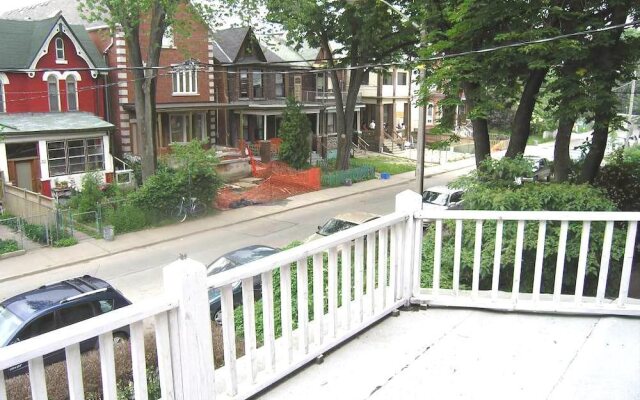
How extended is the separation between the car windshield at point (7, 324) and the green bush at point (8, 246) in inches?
348

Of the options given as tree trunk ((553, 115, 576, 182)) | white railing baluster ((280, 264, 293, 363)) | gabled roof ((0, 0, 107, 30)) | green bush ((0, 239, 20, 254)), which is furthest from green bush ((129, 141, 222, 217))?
white railing baluster ((280, 264, 293, 363))

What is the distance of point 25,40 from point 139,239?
14217 mm

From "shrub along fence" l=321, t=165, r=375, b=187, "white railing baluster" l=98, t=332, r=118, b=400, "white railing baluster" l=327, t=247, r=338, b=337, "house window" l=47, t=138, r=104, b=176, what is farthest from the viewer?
"shrub along fence" l=321, t=165, r=375, b=187

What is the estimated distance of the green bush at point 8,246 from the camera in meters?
17.8

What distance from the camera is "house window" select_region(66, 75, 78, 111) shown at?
27.9 m

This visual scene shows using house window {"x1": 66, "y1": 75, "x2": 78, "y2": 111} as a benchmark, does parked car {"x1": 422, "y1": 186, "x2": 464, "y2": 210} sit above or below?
below

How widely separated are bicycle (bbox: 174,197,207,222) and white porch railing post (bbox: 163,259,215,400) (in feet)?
64.1

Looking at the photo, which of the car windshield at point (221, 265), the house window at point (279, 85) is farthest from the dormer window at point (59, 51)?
the car windshield at point (221, 265)

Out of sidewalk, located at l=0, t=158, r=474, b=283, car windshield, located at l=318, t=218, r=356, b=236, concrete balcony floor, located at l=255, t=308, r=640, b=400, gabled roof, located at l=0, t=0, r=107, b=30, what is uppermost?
gabled roof, located at l=0, t=0, r=107, b=30

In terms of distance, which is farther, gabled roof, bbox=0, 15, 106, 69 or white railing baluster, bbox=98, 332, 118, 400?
gabled roof, bbox=0, 15, 106, 69

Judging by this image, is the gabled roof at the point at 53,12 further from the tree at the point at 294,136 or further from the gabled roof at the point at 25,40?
A: the tree at the point at 294,136

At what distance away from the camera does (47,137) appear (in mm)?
25219

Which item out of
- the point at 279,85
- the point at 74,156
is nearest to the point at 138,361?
the point at 74,156

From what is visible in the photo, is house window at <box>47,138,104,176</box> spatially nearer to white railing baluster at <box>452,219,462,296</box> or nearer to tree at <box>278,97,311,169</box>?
tree at <box>278,97,311,169</box>
